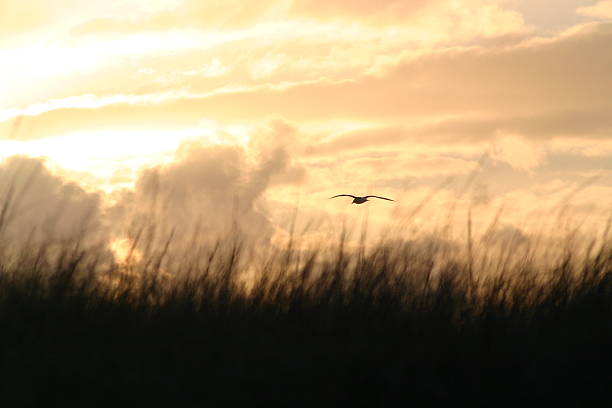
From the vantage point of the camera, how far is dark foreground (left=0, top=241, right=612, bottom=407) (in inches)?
138

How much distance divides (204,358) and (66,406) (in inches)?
25.0

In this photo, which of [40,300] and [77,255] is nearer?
[40,300]

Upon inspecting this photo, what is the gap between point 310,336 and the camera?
397 cm

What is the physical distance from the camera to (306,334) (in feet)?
13.2

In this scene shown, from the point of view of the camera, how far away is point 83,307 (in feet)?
14.0

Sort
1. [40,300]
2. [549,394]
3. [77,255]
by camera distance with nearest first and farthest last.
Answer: [549,394] → [40,300] → [77,255]

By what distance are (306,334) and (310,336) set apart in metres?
0.05

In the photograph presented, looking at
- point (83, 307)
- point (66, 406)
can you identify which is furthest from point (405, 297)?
point (66, 406)

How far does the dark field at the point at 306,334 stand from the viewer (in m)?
3.51


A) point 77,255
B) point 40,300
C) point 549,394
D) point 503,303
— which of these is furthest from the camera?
point 77,255

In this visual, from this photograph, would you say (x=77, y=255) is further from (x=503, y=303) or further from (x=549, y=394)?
(x=549, y=394)

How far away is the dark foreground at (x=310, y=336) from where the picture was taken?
138 inches

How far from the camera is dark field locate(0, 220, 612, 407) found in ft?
11.5

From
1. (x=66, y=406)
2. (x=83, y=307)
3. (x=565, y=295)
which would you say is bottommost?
(x=66, y=406)
